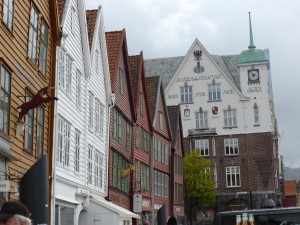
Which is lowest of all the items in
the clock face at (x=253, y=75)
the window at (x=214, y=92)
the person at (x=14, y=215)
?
the person at (x=14, y=215)

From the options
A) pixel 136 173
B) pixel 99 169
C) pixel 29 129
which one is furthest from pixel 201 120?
pixel 29 129

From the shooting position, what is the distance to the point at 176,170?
151 ft

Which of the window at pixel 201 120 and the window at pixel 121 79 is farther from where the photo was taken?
the window at pixel 201 120

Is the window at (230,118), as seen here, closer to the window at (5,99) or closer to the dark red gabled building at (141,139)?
the dark red gabled building at (141,139)

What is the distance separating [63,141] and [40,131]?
250cm

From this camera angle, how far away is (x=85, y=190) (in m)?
21.8

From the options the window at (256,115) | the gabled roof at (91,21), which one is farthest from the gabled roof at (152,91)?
the window at (256,115)

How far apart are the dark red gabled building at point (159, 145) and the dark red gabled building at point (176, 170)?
96cm

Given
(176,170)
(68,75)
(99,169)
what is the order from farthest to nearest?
(176,170) < (99,169) < (68,75)

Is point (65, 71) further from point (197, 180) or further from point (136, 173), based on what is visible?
point (197, 180)

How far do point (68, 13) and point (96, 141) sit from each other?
259 inches

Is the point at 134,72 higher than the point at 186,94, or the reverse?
the point at 186,94

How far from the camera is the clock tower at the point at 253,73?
195 ft

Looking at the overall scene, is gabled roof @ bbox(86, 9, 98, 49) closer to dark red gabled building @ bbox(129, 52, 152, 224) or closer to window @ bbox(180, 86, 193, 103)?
dark red gabled building @ bbox(129, 52, 152, 224)
